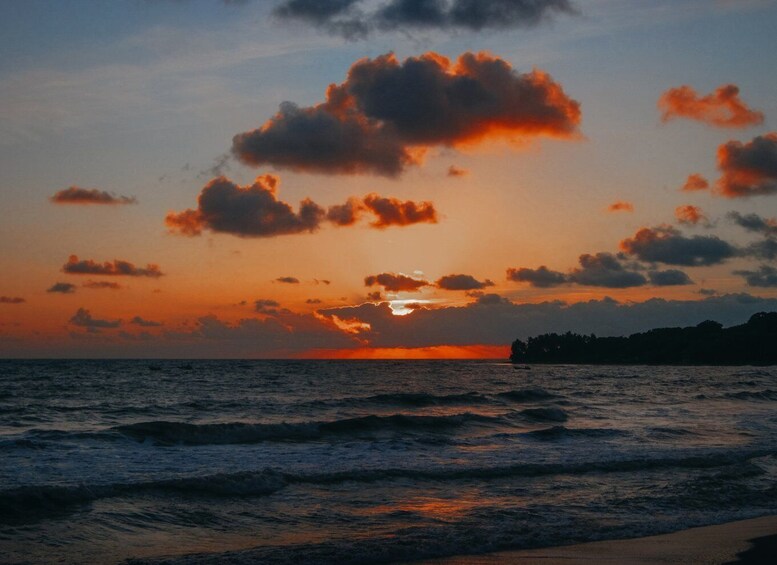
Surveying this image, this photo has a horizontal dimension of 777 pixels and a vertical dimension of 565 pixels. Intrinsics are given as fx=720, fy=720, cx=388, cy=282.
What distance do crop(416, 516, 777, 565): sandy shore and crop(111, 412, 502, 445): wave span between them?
20461 millimetres

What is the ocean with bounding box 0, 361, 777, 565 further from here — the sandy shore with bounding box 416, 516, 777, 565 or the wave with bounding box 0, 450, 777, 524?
the sandy shore with bounding box 416, 516, 777, 565

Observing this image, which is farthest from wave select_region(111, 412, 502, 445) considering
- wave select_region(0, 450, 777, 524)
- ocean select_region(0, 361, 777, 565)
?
wave select_region(0, 450, 777, 524)

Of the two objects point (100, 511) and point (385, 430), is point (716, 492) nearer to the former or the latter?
point (100, 511)

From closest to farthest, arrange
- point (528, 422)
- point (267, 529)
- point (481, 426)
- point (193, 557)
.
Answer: point (193, 557) → point (267, 529) → point (481, 426) → point (528, 422)

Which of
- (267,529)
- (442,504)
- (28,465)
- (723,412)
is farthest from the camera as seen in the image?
(723,412)

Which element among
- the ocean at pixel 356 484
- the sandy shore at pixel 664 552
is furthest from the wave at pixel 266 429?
the sandy shore at pixel 664 552

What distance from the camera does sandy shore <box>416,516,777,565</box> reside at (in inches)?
514

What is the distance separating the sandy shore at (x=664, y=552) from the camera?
1305 centimetres

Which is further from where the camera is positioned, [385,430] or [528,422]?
[528,422]

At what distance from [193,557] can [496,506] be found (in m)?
7.93

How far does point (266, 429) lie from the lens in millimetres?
35781

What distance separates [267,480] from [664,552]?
11298 mm

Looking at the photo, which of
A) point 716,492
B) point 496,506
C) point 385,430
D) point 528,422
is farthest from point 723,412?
point 496,506

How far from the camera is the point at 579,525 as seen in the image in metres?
16.0
